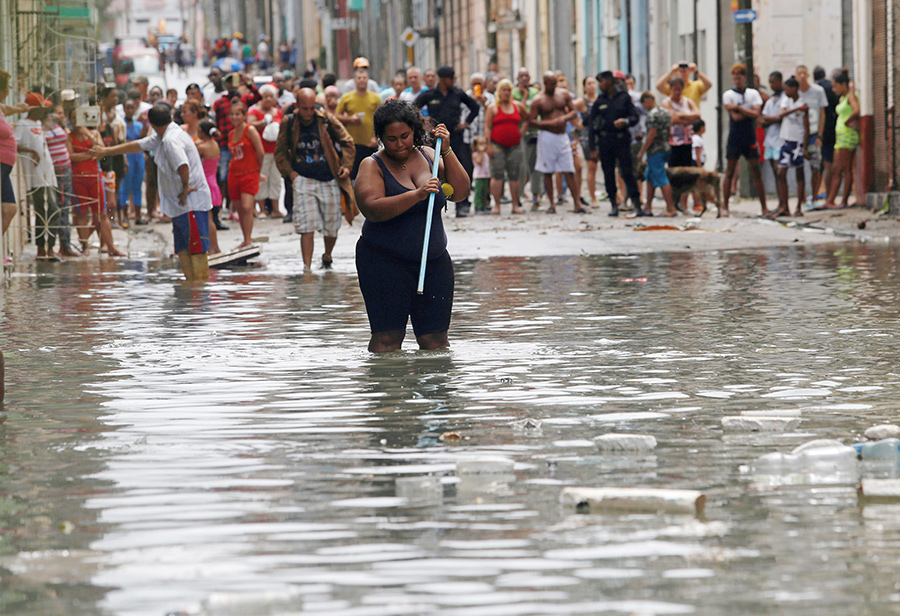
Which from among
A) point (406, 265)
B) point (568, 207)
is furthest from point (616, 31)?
point (406, 265)

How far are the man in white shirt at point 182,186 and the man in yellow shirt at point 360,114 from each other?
21.6ft

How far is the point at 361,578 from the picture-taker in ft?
15.9

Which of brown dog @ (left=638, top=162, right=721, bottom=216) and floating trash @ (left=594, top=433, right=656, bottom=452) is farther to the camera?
brown dog @ (left=638, top=162, right=721, bottom=216)

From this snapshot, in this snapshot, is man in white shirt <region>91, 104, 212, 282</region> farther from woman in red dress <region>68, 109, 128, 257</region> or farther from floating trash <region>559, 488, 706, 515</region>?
floating trash <region>559, 488, 706, 515</region>

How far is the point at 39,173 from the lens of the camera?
19.6m

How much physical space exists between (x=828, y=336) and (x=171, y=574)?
21.4 ft

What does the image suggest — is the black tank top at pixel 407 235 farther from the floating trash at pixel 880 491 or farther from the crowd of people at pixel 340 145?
the crowd of people at pixel 340 145

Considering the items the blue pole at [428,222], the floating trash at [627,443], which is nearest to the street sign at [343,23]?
the blue pole at [428,222]

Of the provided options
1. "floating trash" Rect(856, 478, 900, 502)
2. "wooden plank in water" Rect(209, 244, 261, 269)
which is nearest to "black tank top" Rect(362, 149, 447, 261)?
"floating trash" Rect(856, 478, 900, 502)

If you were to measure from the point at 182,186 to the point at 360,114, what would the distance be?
7147 mm

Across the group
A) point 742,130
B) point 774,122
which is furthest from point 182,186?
point 774,122

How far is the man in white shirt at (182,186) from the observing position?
1606 cm

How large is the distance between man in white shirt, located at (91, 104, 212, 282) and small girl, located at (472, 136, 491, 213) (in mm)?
9636

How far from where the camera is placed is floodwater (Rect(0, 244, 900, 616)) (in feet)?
15.5
